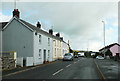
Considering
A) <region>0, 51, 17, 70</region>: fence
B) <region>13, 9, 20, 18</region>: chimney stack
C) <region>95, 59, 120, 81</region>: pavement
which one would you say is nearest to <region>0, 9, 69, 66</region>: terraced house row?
<region>13, 9, 20, 18</region>: chimney stack

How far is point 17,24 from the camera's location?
85.4 feet

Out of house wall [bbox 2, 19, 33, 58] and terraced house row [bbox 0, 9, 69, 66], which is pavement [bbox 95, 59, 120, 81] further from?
house wall [bbox 2, 19, 33, 58]

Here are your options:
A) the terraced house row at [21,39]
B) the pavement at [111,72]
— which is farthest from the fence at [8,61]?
the pavement at [111,72]

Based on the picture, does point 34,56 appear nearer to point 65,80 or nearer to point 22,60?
point 22,60

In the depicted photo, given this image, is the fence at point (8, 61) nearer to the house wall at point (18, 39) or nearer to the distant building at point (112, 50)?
the house wall at point (18, 39)

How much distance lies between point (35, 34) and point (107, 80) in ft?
56.2

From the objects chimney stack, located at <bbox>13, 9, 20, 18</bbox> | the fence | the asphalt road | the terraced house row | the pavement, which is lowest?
the pavement

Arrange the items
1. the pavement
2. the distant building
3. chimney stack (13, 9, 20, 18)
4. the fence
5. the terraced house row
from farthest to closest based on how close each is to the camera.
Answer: the distant building
chimney stack (13, 9, 20, 18)
the terraced house row
the fence
the pavement

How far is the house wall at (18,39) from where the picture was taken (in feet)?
82.3

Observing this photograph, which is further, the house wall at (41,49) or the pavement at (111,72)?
the house wall at (41,49)

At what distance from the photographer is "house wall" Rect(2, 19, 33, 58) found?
25094 millimetres

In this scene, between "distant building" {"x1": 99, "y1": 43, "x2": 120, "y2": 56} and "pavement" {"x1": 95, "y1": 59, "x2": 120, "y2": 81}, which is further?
"distant building" {"x1": 99, "y1": 43, "x2": 120, "y2": 56}

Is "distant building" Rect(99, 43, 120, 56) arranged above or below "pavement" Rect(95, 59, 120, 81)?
above

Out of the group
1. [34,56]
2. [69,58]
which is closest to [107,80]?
[34,56]
